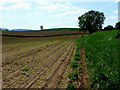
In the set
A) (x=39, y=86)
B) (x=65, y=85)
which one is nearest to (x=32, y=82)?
(x=39, y=86)

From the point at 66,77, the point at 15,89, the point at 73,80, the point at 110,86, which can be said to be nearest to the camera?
the point at 110,86

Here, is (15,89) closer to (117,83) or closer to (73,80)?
(73,80)

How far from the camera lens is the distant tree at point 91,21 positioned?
6018 cm

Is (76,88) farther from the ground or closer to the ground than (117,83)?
closer to the ground

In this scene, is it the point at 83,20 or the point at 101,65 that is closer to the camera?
the point at 101,65

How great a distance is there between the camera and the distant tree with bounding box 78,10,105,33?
60181 millimetres

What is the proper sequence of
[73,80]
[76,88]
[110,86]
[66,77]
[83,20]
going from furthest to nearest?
[83,20], [66,77], [73,80], [76,88], [110,86]

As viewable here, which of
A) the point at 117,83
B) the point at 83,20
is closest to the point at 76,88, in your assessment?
the point at 117,83

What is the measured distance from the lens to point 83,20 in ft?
205

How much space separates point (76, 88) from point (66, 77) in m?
1.40

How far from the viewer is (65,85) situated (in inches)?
232

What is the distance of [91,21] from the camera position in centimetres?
6047

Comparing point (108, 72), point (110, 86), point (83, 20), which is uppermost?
point (83, 20)

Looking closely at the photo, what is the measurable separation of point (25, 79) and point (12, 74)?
61.7 inches
